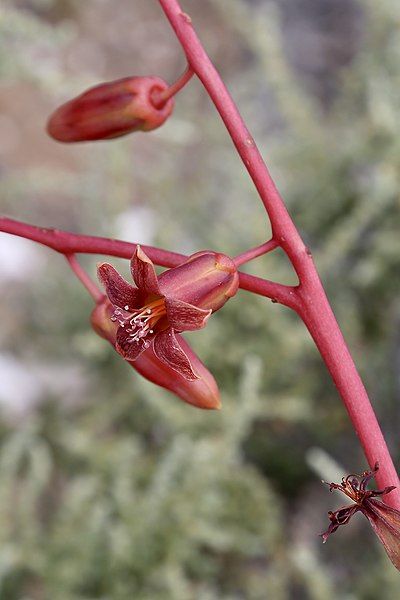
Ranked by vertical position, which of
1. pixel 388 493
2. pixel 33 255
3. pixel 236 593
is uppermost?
pixel 33 255

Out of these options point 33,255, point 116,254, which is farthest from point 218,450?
point 33,255

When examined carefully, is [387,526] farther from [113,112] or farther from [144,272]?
[113,112]

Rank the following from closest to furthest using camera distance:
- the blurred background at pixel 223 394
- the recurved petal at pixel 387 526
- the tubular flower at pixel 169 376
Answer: the recurved petal at pixel 387 526, the tubular flower at pixel 169 376, the blurred background at pixel 223 394

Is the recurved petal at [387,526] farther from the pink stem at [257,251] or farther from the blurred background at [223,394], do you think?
the blurred background at [223,394]


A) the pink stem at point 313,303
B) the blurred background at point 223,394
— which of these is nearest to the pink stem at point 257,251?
the pink stem at point 313,303

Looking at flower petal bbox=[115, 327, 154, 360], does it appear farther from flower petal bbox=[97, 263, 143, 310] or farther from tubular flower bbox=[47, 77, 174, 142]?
tubular flower bbox=[47, 77, 174, 142]

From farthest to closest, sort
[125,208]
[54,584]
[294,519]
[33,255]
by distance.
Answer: [33,255], [125,208], [294,519], [54,584]

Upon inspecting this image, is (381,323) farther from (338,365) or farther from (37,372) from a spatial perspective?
(338,365)
